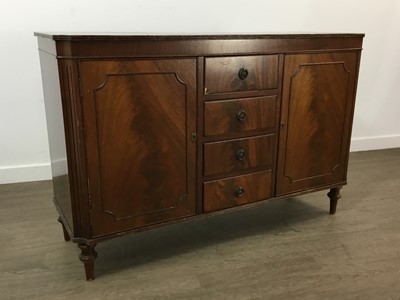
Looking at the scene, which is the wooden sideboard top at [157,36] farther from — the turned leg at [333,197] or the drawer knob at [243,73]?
the turned leg at [333,197]

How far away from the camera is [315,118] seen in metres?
1.82

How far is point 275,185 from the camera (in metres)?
1.81

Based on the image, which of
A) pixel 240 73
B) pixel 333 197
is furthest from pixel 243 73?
pixel 333 197

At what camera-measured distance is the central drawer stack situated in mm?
1549

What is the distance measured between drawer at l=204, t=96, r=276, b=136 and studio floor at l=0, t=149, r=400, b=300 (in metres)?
0.53

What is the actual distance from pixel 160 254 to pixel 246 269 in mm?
367

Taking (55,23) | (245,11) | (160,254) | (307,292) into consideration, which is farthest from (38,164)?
(307,292)

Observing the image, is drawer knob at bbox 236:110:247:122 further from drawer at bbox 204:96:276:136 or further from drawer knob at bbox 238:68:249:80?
drawer knob at bbox 238:68:249:80

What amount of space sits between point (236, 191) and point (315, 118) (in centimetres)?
50

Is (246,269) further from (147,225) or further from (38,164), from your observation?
(38,164)

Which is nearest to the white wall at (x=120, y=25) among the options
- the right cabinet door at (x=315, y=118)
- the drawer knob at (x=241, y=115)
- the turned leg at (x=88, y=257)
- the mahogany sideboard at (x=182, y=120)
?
the mahogany sideboard at (x=182, y=120)

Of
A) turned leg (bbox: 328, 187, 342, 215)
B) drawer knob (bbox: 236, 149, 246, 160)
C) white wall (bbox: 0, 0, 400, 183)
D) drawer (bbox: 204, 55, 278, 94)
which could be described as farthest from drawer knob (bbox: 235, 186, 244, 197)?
white wall (bbox: 0, 0, 400, 183)

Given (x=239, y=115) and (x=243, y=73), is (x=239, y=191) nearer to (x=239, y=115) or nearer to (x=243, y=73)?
(x=239, y=115)

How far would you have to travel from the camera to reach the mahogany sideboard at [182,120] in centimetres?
134
